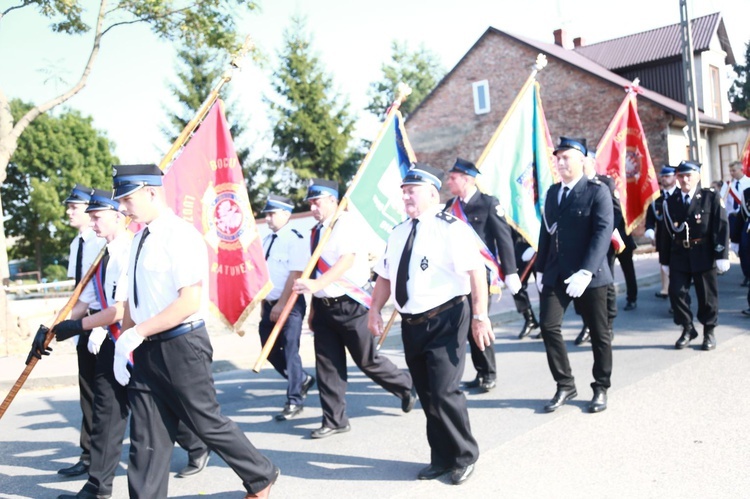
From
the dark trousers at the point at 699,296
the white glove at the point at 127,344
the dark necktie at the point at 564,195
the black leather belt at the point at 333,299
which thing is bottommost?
the dark trousers at the point at 699,296

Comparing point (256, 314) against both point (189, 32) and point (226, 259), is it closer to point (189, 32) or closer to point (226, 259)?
point (189, 32)

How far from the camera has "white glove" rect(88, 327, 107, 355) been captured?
15.4 ft

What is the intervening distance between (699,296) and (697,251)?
498 millimetres

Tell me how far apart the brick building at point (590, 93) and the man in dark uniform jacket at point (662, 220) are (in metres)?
16.5

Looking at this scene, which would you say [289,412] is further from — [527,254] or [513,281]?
[527,254]

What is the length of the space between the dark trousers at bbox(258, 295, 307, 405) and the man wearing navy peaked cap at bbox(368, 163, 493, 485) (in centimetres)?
195

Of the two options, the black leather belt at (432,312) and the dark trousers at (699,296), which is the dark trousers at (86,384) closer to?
the black leather belt at (432,312)

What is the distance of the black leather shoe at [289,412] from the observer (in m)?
6.45

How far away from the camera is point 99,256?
16.3 feet

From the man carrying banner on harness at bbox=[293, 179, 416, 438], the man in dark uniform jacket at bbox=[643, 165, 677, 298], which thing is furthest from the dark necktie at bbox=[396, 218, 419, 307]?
the man in dark uniform jacket at bbox=[643, 165, 677, 298]

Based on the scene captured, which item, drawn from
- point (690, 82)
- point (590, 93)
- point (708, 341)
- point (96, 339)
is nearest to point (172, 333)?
point (96, 339)

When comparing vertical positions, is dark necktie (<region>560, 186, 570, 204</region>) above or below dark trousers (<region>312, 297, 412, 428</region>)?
above

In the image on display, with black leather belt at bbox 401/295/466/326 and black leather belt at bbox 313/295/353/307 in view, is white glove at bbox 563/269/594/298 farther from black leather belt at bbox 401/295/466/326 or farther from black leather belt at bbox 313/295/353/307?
black leather belt at bbox 313/295/353/307

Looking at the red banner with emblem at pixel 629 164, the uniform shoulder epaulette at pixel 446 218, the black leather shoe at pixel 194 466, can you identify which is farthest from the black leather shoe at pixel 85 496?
the red banner with emblem at pixel 629 164
